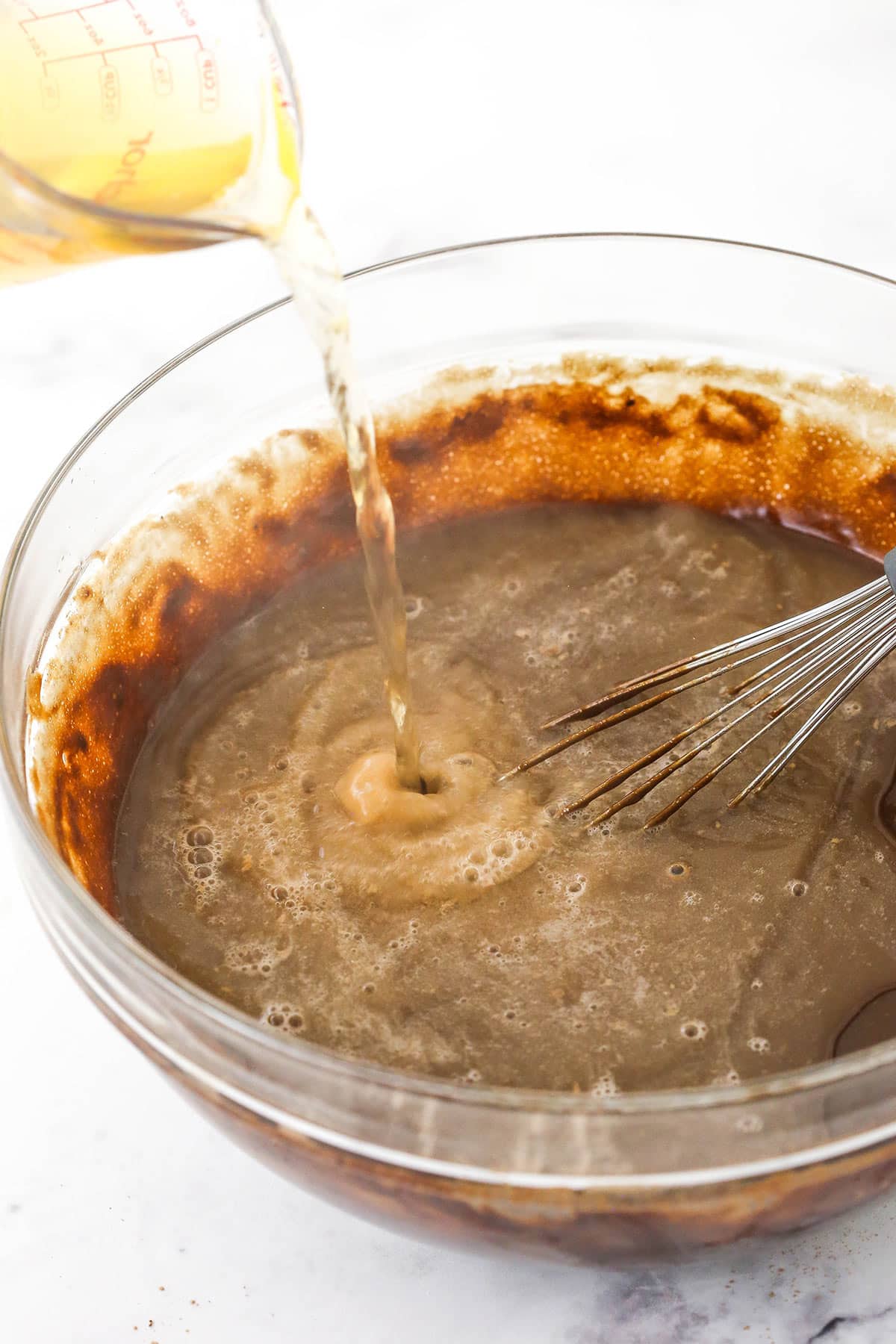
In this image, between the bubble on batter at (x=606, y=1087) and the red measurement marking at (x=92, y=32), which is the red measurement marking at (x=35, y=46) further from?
the bubble on batter at (x=606, y=1087)

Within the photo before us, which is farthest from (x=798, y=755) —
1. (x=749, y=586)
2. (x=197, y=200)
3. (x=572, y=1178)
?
(x=197, y=200)

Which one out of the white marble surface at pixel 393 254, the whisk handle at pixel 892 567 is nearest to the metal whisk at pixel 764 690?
the whisk handle at pixel 892 567

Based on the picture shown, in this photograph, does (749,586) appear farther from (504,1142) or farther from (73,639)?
(504,1142)

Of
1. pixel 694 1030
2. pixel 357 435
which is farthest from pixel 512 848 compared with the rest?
→ pixel 357 435

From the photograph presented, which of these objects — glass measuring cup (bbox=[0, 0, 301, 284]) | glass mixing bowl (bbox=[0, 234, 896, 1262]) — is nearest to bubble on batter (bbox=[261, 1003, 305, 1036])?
glass mixing bowl (bbox=[0, 234, 896, 1262])

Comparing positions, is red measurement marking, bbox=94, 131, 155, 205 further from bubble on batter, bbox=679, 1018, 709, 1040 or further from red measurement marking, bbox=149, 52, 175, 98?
bubble on batter, bbox=679, 1018, 709, 1040
